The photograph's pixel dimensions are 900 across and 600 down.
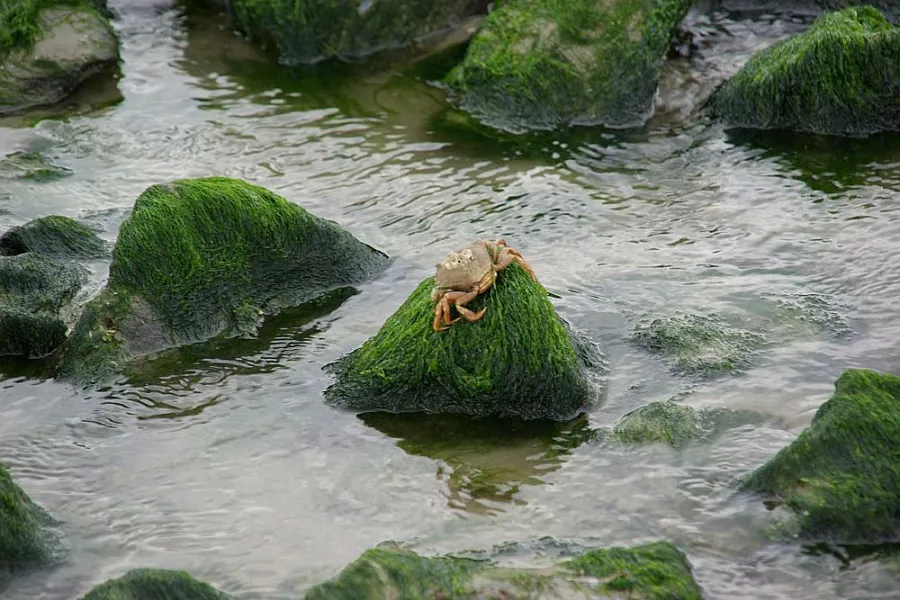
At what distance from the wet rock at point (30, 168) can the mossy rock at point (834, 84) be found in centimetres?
666

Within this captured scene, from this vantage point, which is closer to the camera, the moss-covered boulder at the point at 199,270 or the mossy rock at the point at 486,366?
the mossy rock at the point at 486,366

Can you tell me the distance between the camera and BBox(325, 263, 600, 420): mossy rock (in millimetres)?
6703

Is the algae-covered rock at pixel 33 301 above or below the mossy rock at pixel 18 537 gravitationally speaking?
above

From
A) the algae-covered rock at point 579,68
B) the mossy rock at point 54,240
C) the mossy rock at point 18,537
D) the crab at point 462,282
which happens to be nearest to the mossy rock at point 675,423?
the crab at point 462,282

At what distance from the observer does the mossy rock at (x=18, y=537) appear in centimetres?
548

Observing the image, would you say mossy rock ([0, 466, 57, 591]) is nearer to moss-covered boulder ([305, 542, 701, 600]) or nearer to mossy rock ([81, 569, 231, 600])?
mossy rock ([81, 569, 231, 600])

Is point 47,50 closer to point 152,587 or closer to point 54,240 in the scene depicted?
point 54,240

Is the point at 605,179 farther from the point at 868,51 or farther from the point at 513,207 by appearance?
the point at 868,51

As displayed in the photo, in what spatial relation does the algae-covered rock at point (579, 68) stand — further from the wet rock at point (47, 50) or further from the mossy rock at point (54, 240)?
the mossy rock at point (54, 240)

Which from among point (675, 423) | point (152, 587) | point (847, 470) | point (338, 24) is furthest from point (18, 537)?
point (338, 24)

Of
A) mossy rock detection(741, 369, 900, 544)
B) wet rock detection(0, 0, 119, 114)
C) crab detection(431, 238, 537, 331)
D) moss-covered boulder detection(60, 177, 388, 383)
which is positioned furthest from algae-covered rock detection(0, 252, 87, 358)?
mossy rock detection(741, 369, 900, 544)

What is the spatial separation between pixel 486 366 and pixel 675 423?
1225 mm

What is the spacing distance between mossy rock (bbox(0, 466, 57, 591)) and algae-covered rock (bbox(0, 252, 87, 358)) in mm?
1923

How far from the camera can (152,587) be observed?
4980 mm
